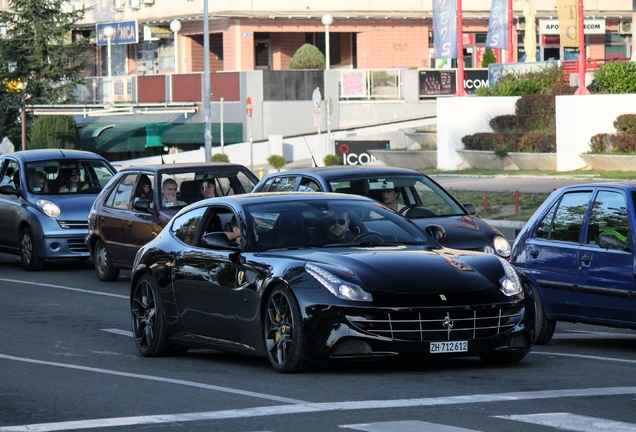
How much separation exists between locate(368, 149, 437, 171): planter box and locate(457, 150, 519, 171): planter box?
268 centimetres

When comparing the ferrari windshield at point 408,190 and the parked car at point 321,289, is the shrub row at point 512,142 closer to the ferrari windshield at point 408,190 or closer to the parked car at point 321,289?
the ferrari windshield at point 408,190

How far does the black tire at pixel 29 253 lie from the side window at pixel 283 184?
5.34 metres

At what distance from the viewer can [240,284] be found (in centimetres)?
1120

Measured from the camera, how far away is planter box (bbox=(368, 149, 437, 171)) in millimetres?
46531

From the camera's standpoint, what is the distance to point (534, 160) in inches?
1585

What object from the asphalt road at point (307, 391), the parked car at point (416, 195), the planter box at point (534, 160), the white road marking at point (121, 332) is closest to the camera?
the asphalt road at point (307, 391)

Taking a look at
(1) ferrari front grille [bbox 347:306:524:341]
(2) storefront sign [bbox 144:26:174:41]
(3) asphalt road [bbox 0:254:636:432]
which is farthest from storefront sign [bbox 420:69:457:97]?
(1) ferrari front grille [bbox 347:306:524:341]


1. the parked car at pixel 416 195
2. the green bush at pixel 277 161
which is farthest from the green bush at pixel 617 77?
the parked car at pixel 416 195

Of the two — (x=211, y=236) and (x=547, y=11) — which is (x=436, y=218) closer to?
(x=211, y=236)

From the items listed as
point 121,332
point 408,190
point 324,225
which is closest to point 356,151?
point 408,190

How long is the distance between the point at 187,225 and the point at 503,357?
2.98 m

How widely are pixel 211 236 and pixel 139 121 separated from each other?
55138mm

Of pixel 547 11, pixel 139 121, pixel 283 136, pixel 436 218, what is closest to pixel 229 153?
pixel 283 136

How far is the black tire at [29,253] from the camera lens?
21797 millimetres
